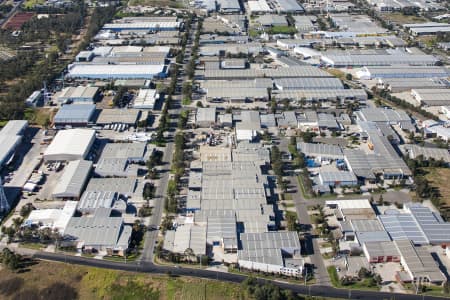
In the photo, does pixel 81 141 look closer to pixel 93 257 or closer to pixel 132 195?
pixel 132 195

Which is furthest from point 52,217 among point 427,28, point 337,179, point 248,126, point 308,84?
point 427,28

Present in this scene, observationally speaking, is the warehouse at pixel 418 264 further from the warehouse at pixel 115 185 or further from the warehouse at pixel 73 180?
the warehouse at pixel 73 180

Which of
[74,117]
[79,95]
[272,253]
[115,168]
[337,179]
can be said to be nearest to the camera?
[272,253]

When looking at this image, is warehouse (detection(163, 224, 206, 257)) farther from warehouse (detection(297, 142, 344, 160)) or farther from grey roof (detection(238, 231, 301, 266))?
warehouse (detection(297, 142, 344, 160))

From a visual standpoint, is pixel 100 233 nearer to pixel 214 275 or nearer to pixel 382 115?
pixel 214 275

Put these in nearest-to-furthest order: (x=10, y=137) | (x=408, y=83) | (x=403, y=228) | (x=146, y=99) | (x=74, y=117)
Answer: (x=403, y=228), (x=10, y=137), (x=74, y=117), (x=146, y=99), (x=408, y=83)

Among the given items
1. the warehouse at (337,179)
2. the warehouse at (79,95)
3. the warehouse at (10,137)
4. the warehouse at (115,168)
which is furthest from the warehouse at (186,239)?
the warehouse at (79,95)

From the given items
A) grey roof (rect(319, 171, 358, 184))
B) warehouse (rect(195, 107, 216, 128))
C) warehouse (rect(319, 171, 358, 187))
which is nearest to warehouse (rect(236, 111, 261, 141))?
warehouse (rect(195, 107, 216, 128))

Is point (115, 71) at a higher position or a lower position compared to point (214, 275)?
higher
